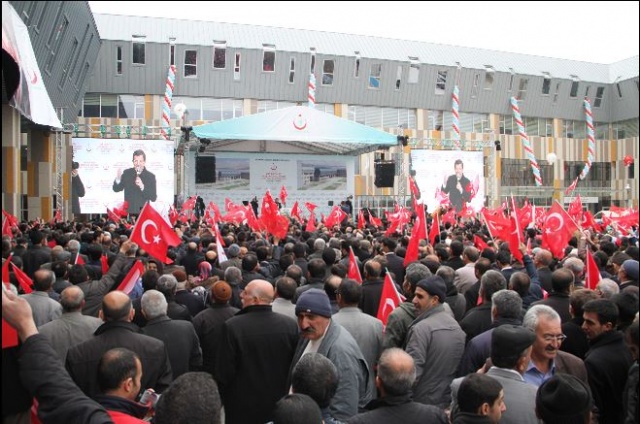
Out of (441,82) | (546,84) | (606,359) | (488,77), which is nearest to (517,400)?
(606,359)

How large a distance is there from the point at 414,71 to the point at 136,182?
23.0m

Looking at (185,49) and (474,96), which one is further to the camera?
(474,96)

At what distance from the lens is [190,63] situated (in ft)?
119

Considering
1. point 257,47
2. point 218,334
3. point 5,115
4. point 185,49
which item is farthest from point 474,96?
point 218,334

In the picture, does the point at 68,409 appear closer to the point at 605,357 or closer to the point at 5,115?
the point at 605,357

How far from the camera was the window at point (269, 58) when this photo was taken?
36.8 m

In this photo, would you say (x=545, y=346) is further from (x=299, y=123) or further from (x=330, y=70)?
(x=330, y=70)

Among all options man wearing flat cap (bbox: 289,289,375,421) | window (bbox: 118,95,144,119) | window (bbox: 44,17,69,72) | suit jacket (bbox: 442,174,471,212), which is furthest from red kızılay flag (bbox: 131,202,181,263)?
window (bbox: 118,95,144,119)

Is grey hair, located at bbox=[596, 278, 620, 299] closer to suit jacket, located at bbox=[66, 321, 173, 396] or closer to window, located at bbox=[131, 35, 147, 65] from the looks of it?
suit jacket, located at bbox=[66, 321, 173, 396]

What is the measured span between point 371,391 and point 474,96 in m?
Result: 40.1

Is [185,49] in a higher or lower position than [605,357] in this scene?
higher

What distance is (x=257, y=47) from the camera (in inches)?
1452

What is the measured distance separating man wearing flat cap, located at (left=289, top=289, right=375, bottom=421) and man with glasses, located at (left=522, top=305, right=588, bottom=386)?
1.10m

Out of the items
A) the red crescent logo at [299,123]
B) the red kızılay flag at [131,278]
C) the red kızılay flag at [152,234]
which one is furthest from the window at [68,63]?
the red kızılay flag at [131,278]
